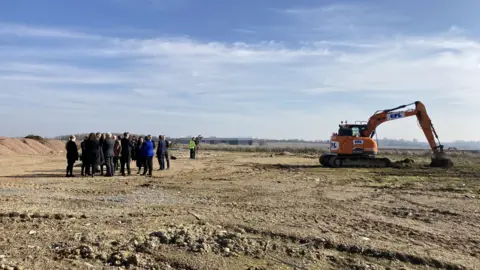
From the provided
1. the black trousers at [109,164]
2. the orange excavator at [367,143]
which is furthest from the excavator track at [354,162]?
the black trousers at [109,164]

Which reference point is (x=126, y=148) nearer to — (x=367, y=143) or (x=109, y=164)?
(x=109, y=164)

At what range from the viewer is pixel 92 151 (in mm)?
16781

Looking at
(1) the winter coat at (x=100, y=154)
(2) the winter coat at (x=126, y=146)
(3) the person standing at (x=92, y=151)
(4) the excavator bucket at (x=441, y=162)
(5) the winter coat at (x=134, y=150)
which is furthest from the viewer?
(4) the excavator bucket at (x=441, y=162)

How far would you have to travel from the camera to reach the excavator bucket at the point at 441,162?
2496cm

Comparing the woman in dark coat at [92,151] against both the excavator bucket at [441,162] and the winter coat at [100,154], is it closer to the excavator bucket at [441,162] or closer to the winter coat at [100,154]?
the winter coat at [100,154]

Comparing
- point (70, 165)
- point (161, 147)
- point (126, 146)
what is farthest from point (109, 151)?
point (161, 147)

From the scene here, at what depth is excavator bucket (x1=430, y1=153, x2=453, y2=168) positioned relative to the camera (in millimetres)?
24958

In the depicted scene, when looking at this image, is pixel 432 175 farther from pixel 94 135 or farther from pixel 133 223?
pixel 133 223

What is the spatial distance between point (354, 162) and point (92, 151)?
1479cm

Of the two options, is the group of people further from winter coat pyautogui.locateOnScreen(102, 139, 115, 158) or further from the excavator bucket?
the excavator bucket

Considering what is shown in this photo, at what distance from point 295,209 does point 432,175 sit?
12.6 meters

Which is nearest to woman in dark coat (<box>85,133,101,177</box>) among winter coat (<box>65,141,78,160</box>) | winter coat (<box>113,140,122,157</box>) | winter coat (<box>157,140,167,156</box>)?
winter coat (<box>65,141,78,160</box>)

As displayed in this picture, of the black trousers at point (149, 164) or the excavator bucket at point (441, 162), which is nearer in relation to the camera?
the black trousers at point (149, 164)

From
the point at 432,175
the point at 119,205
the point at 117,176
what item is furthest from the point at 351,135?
the point at 119,205
